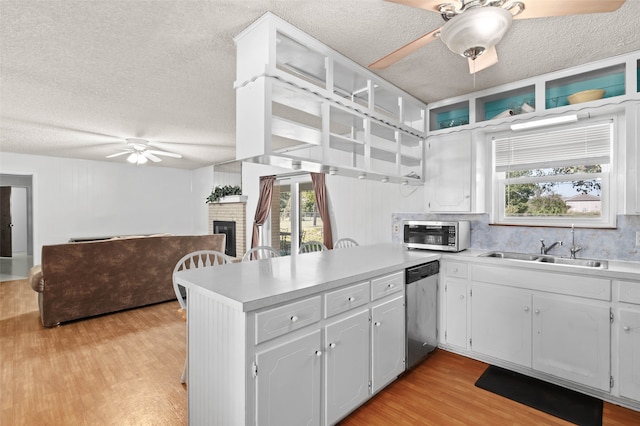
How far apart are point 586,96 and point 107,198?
9.20 meters

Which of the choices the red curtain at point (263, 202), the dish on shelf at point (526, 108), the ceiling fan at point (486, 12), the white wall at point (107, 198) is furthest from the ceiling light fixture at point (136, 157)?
the dish on shelf at point (526, 108)

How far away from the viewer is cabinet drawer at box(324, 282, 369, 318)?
1.81m

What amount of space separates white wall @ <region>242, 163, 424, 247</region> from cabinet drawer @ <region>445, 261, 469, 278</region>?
85 cm

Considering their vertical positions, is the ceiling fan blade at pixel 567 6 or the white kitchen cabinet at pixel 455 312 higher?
the ceiling fan blade at pixel 567 6

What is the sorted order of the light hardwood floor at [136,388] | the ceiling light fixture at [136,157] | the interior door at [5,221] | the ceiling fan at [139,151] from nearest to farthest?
the light hardwood floor at [136,388], the ceiling fan at [139,151], the ceiling light fixture at [136,157], the interior door at [5,221]

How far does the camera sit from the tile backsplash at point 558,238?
8.23ft

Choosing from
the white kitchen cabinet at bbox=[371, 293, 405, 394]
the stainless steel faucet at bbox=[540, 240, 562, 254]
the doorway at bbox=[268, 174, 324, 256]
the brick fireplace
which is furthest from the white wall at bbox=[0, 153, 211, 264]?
the stainless steel faucet at bbox=[540, 240, 562, 254]

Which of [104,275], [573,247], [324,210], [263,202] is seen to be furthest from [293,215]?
[573,247]

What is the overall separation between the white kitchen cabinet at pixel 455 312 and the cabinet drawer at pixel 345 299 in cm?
125

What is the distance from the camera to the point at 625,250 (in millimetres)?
2510

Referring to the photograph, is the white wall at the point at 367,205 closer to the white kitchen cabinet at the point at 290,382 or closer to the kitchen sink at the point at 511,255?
the kitchen sink at the point at 511,255

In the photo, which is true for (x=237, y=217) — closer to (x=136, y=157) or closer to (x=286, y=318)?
(x=136, y=157)

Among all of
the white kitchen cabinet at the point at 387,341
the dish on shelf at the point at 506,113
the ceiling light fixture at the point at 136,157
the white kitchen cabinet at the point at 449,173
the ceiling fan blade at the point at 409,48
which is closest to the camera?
the ceiling fan blade at the point at 409,48

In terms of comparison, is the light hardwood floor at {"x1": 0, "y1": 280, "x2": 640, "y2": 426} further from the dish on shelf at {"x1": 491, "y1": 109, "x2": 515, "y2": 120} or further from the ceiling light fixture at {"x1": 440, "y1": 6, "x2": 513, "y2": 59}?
the dish on shelf at {"x1": 491, "y1": 109, "x2": 515, "y2": 120}
